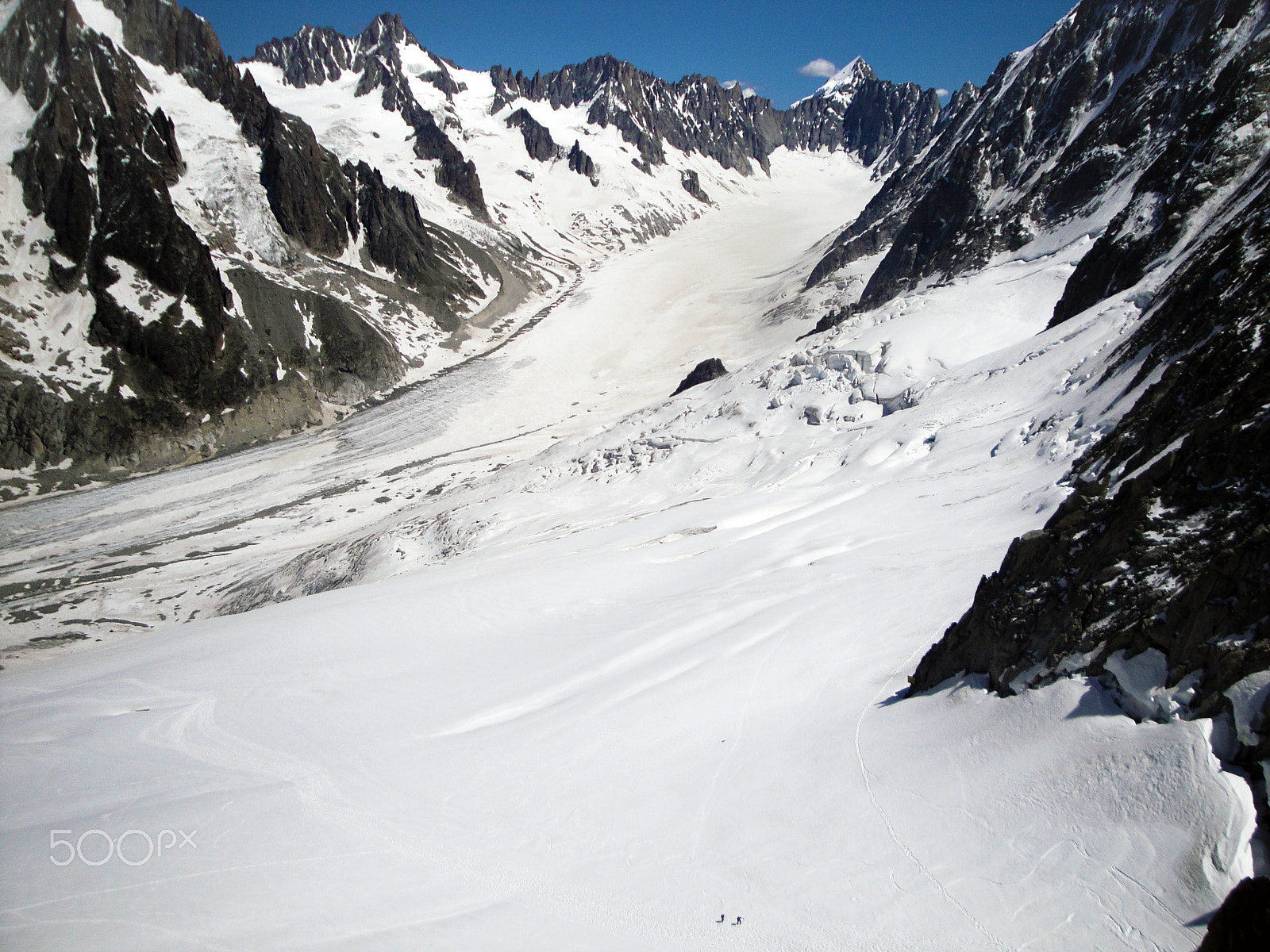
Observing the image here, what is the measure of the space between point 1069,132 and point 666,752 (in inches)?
1850

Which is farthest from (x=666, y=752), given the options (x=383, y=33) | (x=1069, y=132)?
(x=383, y=33)

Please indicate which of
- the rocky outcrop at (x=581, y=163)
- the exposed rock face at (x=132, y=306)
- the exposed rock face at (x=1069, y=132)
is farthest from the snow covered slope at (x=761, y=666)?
the rocky outcrop at (x=581, y=163)

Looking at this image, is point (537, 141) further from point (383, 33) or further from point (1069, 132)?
point (1069, 132)

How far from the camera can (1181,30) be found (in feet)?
117

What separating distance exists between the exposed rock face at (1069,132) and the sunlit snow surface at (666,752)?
1746 centimetres

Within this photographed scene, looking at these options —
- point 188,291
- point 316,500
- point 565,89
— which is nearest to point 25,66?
point 188,291

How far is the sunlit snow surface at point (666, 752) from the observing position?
4.42 metres

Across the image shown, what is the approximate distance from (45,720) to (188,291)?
44.0 meters

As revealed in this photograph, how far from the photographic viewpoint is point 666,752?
7074mm

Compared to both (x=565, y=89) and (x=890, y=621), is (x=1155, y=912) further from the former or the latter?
(x=565, y=89)

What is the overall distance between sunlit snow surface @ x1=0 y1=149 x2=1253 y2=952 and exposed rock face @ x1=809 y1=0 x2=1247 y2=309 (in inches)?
688

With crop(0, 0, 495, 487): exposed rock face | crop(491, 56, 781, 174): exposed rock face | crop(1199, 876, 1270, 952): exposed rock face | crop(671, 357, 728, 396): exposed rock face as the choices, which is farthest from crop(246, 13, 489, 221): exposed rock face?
crop(1199, 876, 1270, 952): exposed rock face

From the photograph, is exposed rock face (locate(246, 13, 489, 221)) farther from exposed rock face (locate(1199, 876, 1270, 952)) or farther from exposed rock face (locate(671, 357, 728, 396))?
exposed rock face (locate(1199, 876, 1270, 952))

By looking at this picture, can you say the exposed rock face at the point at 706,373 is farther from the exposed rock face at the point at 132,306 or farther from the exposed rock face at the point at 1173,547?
the exposed rock face at the point at 1173,547
